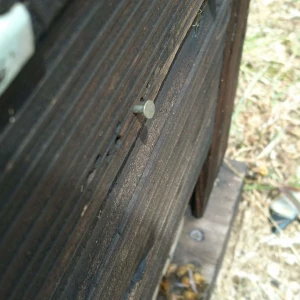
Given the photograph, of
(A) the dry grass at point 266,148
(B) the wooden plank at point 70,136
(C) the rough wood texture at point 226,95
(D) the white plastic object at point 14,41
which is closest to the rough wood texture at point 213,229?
(C) the rough wood texture at point 226,95

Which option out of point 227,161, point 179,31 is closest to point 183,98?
point 179,31

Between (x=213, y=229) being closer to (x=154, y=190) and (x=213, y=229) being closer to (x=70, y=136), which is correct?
(x=154, y=190)

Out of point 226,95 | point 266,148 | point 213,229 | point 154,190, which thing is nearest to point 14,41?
point 154,190

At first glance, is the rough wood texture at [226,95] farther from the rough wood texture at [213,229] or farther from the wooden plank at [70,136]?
the wooden plank at [70,136]

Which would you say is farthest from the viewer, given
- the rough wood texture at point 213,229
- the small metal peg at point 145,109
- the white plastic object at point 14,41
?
the rough wood texture at point 213,229

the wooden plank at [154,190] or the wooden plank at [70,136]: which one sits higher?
the wooden plank at [70,136]

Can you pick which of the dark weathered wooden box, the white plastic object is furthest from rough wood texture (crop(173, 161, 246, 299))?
the white plastic object

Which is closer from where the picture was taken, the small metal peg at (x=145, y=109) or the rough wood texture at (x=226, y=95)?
the small metal peg at (x=145, y=109)
